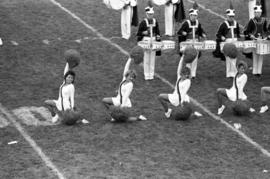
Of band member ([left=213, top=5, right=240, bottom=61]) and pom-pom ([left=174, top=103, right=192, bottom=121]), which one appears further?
band member ([left=213, top=5, right=240, bottom=61])

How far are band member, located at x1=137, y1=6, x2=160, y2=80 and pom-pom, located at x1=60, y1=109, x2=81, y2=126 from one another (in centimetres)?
333

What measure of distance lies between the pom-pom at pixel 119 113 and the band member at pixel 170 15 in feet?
21.6

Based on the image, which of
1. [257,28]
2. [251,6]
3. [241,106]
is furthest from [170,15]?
[241,106]

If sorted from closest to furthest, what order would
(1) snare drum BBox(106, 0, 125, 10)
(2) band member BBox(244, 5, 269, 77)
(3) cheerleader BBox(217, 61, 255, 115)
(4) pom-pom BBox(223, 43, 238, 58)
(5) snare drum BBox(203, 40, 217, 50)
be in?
(3) cheerleader BBox(217, 61, 255, 115)
(4) pom-pom BBox(223, 43, 238, 58)
(5) snare drum BBox(203, 40, 217, 50)
(2) band member BBox(244, 5, 269, 77)
(1) snare drum BBox(106, 0, 125, 10)

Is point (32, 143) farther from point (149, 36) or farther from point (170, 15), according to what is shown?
point (170, 15)

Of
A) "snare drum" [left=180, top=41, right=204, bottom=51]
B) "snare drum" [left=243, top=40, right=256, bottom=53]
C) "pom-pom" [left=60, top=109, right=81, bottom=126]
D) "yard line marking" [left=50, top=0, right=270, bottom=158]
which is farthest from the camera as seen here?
"snare drum" [left=243, top=40, right=256, bottom=53]

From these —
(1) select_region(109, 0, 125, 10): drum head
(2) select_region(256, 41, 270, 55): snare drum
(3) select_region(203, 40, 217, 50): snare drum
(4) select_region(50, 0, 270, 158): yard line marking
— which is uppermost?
(1) select_region(109, 0, 125, 10): drum head

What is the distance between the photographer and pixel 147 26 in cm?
1722

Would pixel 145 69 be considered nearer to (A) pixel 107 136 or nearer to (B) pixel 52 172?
(A) pixel 107 136

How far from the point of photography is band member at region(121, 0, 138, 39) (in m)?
20.3

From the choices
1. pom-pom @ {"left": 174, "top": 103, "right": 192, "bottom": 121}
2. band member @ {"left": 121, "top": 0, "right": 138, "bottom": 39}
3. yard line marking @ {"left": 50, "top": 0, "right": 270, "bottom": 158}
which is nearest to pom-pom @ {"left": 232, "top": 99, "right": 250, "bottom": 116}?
yard line marking @ {"left": 50, "top": 0, "right": 270, "bottom": 158}

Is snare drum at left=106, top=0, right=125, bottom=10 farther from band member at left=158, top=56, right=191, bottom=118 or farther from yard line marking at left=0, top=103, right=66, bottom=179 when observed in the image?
band member at left=158, top=56, right=191, bottom=118

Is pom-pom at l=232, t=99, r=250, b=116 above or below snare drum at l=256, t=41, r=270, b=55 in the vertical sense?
below

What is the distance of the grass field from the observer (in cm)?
1265
